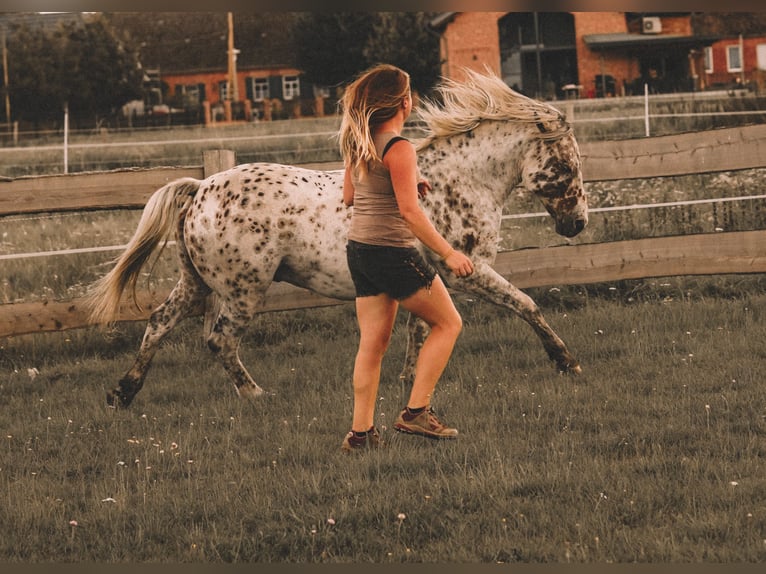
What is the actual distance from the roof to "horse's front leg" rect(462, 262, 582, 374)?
1161 inches

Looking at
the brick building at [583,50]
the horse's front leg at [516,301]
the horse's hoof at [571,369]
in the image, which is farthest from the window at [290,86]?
the horse's hoof at [571,369]

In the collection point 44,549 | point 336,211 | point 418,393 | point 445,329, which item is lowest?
point 44,549

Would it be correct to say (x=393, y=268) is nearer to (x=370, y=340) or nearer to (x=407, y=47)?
(x=370, y=340)

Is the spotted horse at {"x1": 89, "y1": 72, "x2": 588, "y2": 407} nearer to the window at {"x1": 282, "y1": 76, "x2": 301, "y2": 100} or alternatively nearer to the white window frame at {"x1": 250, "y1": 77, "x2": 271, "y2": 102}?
the white window frame at {"x1": 250, "y1": 77, "x2": 271, "y2": 102}

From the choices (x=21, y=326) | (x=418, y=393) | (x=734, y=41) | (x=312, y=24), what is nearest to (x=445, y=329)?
(x=418, y=393)

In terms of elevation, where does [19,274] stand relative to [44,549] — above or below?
above

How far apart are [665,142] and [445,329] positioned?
401 centimetres

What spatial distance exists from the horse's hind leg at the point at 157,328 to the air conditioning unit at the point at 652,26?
32.6m

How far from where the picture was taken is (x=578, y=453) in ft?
15.4

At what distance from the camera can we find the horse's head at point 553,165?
6.45 meters

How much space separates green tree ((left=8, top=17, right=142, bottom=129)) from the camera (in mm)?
34062

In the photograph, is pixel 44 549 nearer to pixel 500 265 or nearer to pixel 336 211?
pixel 336 211

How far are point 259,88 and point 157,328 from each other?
5193 cm

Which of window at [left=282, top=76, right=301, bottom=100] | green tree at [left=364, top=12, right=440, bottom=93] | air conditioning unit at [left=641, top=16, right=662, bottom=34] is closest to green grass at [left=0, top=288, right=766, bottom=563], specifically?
green tree at [left=364, top=12, right=440, bottom=93]
